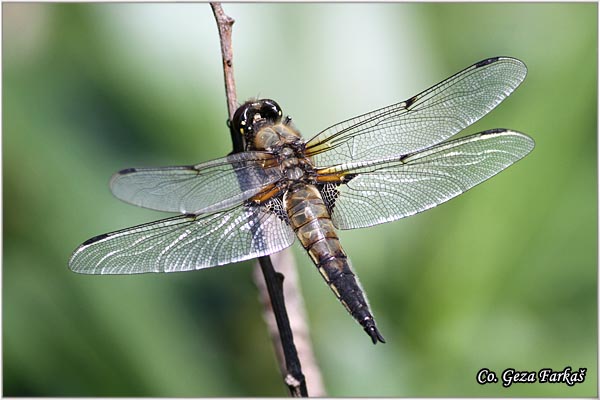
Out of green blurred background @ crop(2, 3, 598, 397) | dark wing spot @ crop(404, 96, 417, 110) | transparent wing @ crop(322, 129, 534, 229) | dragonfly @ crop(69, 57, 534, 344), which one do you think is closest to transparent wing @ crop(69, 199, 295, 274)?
dragonfly @ crop(69, 57, 534, 344)

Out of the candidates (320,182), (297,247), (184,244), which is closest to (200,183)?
(184,244)

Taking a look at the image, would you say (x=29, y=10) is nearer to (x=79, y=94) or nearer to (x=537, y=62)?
(x=79, y=94)

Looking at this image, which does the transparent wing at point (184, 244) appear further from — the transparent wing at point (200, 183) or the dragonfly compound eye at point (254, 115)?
the dragonfly compound eye at point (254, 115)

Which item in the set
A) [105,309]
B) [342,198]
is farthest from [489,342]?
[105,309]

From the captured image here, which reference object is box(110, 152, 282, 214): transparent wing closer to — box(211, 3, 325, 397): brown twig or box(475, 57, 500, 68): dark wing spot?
box(211, 3, 325, 397): brown twig

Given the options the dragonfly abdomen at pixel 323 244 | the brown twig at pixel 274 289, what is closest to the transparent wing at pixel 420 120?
the dragonfly abdomen at pixel 323 244

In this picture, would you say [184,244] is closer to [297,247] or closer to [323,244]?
[323,244]
